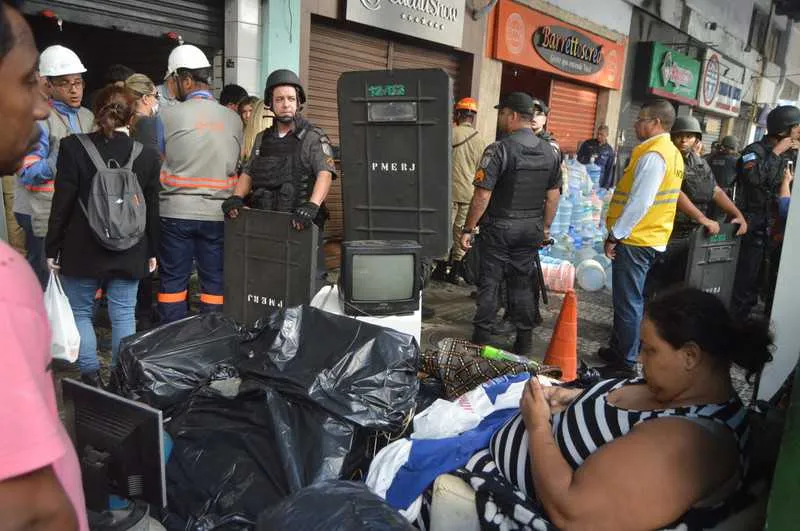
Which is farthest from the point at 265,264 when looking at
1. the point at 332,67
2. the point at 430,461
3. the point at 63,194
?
the point at 332,67

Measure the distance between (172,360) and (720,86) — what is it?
783 inches

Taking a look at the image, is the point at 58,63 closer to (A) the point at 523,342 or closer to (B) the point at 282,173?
(B) the point at 282,173

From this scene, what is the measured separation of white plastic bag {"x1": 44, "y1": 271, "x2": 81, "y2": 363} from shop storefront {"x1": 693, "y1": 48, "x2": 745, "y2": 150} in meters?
17.6

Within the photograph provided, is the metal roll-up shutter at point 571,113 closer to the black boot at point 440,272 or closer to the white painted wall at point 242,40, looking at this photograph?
the black boot at point 440,272

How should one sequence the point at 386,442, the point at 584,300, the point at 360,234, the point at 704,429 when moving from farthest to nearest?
the point at 584,300, the point at 360,234, the point at 386,442, the point at 704,429

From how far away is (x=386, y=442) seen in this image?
2391 millimetres

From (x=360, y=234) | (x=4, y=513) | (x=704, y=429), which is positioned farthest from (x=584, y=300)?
(x=4, y=513)

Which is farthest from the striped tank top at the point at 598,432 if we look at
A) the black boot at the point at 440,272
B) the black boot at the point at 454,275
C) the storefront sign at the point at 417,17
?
the storefront sign at the point at 417,17

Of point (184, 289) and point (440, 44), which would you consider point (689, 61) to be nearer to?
point (440, 44)

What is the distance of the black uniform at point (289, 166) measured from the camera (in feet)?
13.1

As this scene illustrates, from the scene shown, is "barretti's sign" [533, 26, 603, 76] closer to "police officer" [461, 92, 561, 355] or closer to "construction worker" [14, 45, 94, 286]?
"police officer" [461, 92, 561, 355]

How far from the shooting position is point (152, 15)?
211 inches

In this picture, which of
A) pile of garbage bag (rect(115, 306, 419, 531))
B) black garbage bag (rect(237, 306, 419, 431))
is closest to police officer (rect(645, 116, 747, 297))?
black garbage bag (rect(237, 306, 419, 431))

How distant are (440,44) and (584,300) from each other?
4.05 meters
